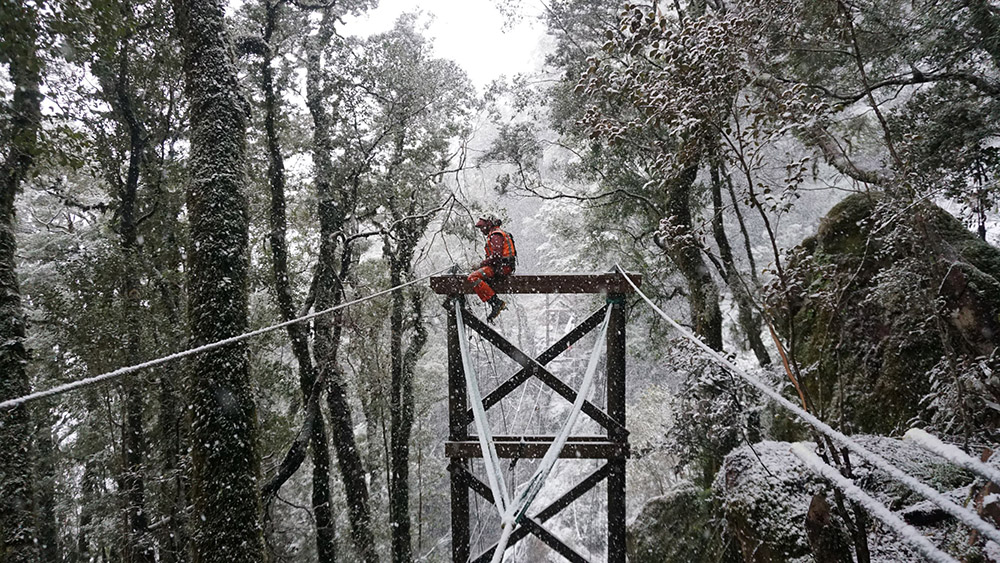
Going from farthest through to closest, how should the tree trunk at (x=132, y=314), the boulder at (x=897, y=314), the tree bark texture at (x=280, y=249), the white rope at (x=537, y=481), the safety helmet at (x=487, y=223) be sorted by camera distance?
the tree bark texture at (x=280, y=249) < the tree trunk at (x=132, y=314) < the safety helmet at (x=487, y=223) < the boulder at (x=897, y=314) < the white rope at (x=537, y=481)

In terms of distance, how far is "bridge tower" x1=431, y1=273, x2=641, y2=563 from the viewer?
3801mm

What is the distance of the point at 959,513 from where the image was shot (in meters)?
0.85

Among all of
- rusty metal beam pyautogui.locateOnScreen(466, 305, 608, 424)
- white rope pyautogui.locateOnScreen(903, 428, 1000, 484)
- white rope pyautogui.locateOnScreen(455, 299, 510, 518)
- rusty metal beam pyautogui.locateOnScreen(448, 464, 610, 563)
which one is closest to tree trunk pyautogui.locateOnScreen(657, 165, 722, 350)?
rusty metal beam pyautogui.locateOnScreen(466, 305, 608, 424)

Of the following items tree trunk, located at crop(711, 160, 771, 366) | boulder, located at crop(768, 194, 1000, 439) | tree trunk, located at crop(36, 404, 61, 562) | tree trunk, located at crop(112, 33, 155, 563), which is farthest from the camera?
tree trunk, located at crop(36, 404, 61, 562)

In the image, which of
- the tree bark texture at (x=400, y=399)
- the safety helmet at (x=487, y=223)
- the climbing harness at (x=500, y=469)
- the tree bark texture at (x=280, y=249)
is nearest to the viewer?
the climbing harness at (x=500, y=469)

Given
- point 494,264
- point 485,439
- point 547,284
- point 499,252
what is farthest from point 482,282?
point 485,439

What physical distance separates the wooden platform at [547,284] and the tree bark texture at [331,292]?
162 inches

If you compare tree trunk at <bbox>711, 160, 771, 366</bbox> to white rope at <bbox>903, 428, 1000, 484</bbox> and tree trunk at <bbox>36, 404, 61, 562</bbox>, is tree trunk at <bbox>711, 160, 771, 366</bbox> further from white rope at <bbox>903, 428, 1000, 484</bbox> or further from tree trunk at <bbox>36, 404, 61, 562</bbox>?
tree trunk at <bbox>36, 404, 61, 562</bbox>

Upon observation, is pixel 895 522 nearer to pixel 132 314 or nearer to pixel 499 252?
pixel 499 252

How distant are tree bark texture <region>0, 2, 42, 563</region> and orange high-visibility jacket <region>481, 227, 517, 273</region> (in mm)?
4689

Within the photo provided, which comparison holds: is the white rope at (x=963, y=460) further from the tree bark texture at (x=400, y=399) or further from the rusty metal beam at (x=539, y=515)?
the tree bark texture at (x=400, y=399)

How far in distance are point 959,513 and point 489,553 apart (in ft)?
11.4

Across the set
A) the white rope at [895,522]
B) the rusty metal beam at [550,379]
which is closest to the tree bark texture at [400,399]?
the rusty metal beam at [550,379]

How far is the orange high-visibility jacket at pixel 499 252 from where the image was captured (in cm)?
424
